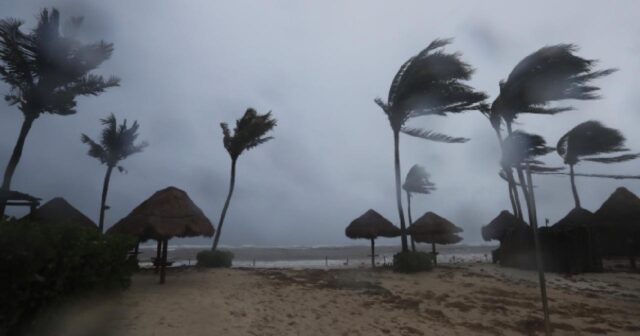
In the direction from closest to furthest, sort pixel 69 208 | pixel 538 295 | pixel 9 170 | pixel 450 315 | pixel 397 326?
1. pixel 397 326
2. pixel 450 315
3. pixel 538 295
4. pixel 9 170
5. pixel 69 208

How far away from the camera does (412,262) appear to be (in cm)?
1317

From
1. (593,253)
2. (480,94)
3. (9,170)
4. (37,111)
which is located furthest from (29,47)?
A: (593,253)

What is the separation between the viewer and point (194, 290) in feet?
28.1

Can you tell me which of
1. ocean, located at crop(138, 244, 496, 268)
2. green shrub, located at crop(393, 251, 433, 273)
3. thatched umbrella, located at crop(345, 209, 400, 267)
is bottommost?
ocean, located at crop(138, 244, 496, 268)

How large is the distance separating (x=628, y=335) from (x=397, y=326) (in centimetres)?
415

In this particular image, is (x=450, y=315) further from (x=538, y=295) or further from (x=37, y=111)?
(x=37, y=111)

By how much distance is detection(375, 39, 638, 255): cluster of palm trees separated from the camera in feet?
24.0

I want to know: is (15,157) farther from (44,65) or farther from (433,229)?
(433,229)

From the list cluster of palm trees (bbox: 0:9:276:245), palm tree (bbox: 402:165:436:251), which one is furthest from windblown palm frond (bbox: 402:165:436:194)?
cluster of palm trees (bbox: 0:9:276:245)

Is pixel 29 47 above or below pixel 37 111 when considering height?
above

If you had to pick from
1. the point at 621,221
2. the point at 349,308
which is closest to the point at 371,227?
the point at 349,308

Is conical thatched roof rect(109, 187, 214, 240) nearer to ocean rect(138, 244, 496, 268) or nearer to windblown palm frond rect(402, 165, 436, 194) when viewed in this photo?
ocean rect(138, 244, 496, 268)

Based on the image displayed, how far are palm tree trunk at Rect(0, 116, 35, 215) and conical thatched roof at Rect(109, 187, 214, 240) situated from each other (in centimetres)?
426

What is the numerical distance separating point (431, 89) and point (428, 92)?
0.17 meters
